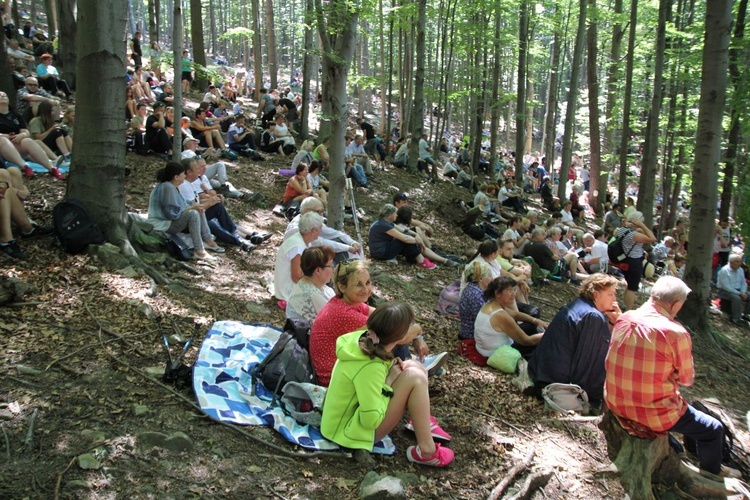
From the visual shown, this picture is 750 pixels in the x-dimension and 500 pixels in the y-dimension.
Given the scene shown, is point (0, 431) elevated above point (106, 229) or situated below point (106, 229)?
below

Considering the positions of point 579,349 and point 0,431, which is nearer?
point 0,431

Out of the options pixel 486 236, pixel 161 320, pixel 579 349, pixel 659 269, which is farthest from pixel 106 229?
pixel 659 269

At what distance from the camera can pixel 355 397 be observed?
349cm

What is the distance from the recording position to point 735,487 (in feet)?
12.7

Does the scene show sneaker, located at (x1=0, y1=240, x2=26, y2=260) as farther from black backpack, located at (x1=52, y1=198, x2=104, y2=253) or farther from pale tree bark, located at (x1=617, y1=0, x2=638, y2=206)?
pale tree bark, located at (x1=617, y1=0, x2=638, y2=206)

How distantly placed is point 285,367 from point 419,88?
12169 millimetres

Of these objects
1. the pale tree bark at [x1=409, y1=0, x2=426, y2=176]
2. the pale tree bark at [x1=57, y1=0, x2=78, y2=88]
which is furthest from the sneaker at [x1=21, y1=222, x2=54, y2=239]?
the pale tree bark at [x1=409, y1=0, x2=426, y2=176]

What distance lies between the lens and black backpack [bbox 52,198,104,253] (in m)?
5.28

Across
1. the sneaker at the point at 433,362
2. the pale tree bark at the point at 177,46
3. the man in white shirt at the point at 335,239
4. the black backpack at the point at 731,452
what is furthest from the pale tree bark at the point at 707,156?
the pale tree bark at the point at 177,46

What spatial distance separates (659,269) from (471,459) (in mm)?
12113

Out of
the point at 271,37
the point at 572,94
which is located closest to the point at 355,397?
the point at 572,94

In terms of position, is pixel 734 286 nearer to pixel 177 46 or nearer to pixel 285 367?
pixel 285 367

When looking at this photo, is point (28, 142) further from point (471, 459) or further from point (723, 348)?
point (723, 348)

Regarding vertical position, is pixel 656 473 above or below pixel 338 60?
below
